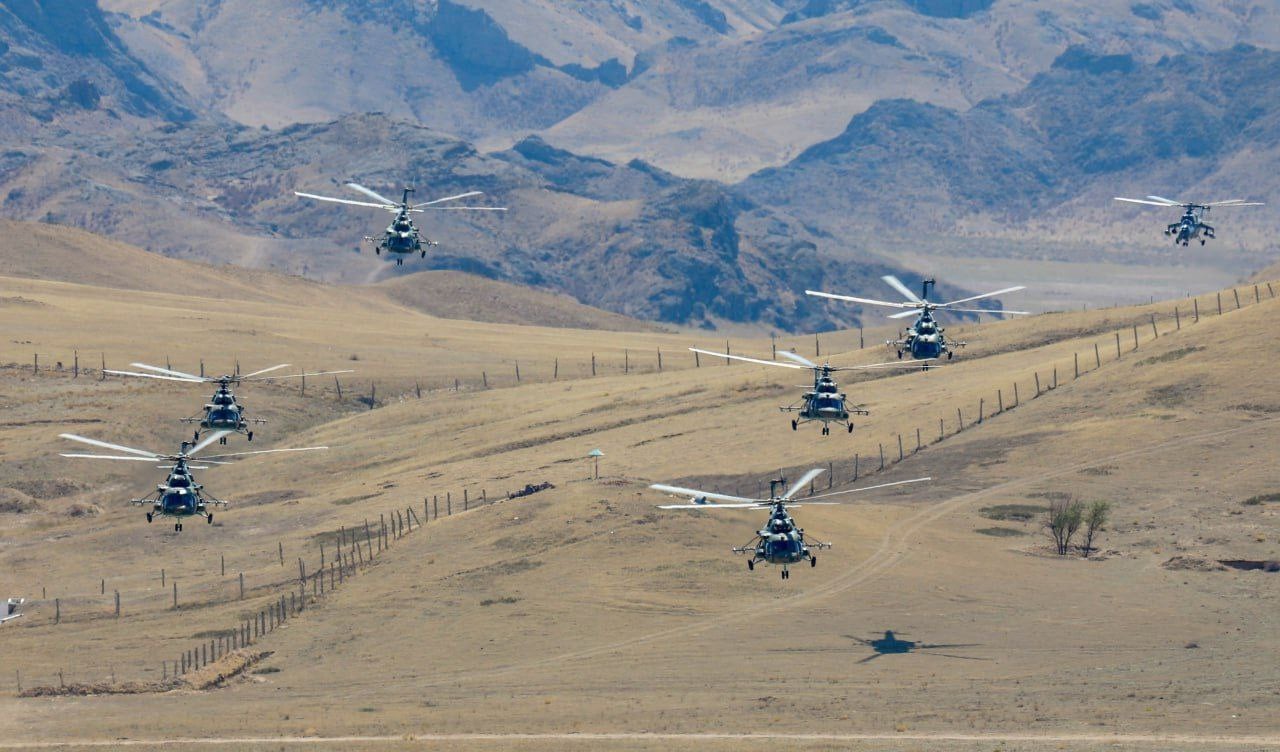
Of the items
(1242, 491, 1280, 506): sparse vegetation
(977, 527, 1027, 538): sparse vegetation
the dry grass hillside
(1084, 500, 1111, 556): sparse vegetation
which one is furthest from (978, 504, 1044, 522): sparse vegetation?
(1242, 491, 1280, 506): sparse vegetation

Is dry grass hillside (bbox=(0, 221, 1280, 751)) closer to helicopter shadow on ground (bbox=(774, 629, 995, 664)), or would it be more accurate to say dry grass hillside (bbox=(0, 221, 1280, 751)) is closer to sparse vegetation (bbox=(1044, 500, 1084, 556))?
helicopter shadow on ground (bbox=(774, 629, 995, 664))

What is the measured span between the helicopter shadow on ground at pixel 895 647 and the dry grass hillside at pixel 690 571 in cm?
24

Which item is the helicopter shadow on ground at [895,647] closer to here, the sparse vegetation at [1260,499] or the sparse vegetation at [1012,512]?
the sparse vegetation at [1012,512]

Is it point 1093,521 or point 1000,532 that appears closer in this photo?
point 1093,521

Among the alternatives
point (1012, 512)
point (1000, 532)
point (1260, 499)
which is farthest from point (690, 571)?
point (1260, 499)

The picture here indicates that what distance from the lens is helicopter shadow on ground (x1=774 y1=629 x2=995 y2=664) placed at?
248ft

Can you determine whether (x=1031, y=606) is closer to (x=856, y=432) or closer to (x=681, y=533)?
(x=681, y=533)

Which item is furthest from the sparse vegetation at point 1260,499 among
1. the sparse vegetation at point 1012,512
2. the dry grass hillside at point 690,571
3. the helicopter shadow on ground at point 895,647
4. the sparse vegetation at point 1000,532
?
the helicopter shadow on ground at point 895,647

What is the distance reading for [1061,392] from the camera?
120250 mm

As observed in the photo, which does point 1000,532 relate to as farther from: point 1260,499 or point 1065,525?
point 1260,499

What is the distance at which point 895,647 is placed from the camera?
76562 millimetres

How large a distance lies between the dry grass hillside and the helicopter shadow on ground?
238mm

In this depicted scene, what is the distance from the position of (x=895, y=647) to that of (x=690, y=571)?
11.4 meters

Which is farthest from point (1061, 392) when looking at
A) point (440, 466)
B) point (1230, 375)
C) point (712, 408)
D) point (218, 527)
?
point (218, 527)
